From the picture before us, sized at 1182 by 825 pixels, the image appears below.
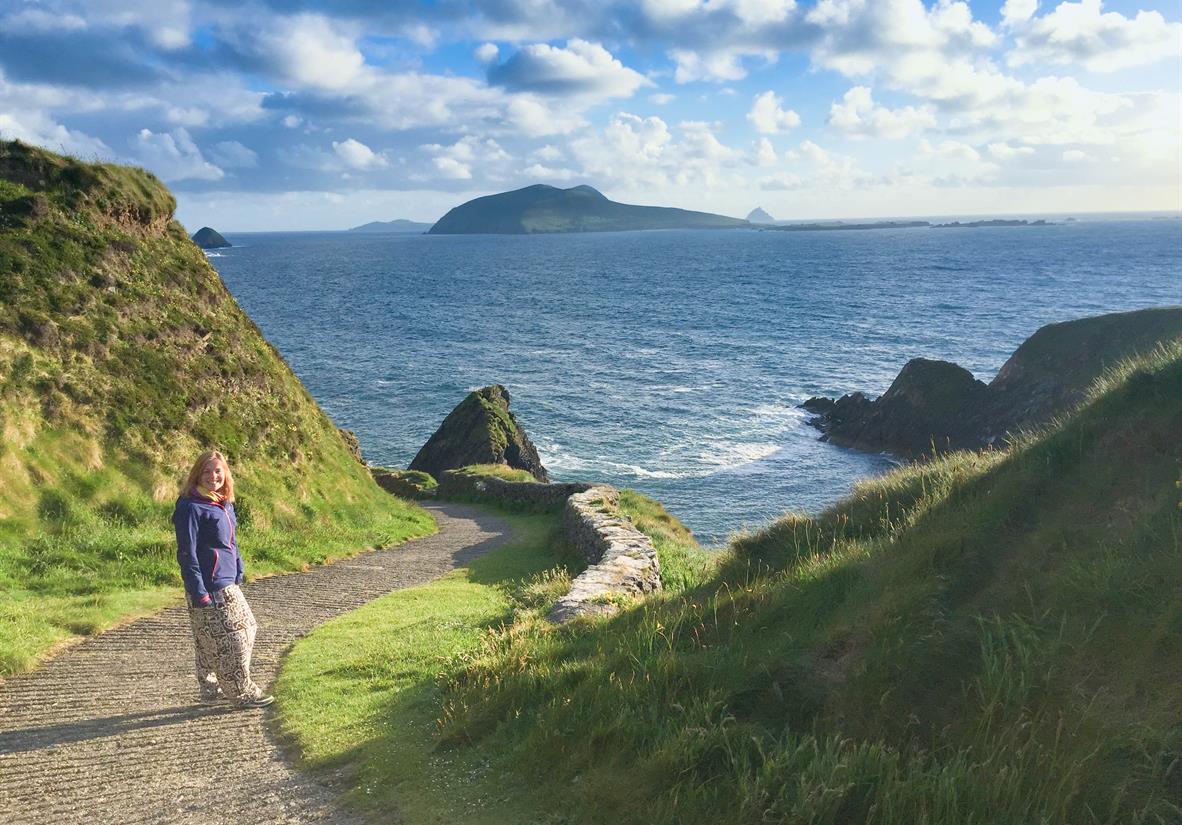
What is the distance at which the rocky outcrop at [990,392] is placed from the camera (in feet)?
160

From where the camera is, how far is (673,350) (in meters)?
82.2

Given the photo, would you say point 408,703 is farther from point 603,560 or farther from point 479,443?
point 479,443

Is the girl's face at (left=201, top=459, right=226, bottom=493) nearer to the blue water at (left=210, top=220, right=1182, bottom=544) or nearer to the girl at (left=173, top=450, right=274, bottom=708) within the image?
the girl at (left=173, top=450, right=274, bottom=708)

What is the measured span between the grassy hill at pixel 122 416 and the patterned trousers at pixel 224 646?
119 inches

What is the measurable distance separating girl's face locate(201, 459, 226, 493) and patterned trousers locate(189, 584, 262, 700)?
3.55 ft

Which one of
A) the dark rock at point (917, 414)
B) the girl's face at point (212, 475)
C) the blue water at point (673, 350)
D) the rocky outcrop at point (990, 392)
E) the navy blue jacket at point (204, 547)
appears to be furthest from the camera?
the dark rock at point (917, 414)

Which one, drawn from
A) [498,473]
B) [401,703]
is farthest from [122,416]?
[498,473]

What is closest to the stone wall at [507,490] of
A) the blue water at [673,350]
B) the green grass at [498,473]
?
the green grass at [498,473]

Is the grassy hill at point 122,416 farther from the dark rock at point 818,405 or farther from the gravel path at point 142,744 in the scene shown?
the dark rock at point 818,405

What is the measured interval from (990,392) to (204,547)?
52.1 m

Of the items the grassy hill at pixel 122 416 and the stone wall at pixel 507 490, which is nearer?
the grassy hill at pixel 122 416

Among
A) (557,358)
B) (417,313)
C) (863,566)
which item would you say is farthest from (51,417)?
(417,313)

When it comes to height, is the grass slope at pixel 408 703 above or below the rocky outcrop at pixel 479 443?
above

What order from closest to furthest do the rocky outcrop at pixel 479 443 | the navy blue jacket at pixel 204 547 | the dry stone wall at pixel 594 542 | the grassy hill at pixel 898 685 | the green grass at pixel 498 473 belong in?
the grassy hill at pixel 898 685 → the navy blue jacket at pixel 204 547 → the dry stone wall at pixel 594 542 → the green grass at pixel 498 473 → the rocky outcrop at pixel 479 443
